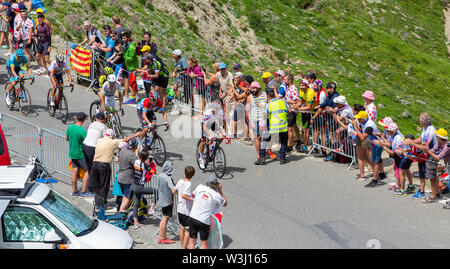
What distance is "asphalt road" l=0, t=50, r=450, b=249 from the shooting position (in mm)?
11688

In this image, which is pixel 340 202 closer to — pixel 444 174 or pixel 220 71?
pixel 444 174

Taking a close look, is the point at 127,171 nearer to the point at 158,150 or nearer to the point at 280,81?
the point at 158,150

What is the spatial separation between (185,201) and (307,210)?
339 cm

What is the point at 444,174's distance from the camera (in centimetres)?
1413

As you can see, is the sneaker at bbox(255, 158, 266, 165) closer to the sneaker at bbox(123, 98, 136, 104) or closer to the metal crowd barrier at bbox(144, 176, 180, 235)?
the metal crowd barrier at bbox(144, 176, 180, 235)

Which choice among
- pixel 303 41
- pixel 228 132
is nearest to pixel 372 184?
pixel 228 132

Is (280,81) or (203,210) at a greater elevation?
(280,81)

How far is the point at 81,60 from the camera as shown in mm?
22141

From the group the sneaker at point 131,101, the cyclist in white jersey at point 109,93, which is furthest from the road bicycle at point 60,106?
the sneaker at point 131,101

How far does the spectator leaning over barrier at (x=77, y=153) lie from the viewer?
13.7 meters

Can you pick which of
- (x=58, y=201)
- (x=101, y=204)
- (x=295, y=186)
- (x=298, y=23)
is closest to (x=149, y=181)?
(x=101, y=204)

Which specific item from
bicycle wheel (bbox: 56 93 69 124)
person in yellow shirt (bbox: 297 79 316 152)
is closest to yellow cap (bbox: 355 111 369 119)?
person in yellow shirt (bbox: 297 79 316 152)

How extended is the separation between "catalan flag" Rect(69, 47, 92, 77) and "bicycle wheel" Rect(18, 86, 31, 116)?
3.18 metres
